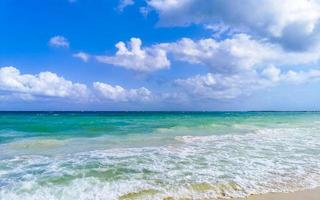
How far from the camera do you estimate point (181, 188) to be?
8062 millimetres

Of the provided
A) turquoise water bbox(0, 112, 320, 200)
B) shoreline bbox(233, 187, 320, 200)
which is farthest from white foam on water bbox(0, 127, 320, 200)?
shoreline bbox(233, 187, 320, 200)

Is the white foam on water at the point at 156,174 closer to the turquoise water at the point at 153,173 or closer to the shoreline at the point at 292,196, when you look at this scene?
the turquoise water at the point at 153,173

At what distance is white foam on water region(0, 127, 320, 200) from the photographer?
25.7 feet

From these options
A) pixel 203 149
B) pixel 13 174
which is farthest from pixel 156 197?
pixel 203 149

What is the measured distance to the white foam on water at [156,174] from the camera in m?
7.82

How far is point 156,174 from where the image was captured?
9.55 meters

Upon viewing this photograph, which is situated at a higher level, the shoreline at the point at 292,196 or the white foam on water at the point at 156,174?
the white foam on water at the point at 156,174

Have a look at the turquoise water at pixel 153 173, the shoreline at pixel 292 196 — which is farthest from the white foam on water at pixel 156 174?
the shoreline at pixel 292 196

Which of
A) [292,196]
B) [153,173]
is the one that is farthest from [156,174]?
[292,196]

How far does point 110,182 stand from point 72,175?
1.50 meters

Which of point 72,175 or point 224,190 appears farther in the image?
point 72,175

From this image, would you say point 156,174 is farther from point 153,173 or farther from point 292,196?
point 292,196

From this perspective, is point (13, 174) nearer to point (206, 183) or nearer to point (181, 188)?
point (181, 188)

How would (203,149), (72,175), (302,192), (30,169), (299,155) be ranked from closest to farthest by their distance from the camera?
(302,192), (72,175), (30,169), (299,155), (203,149)
